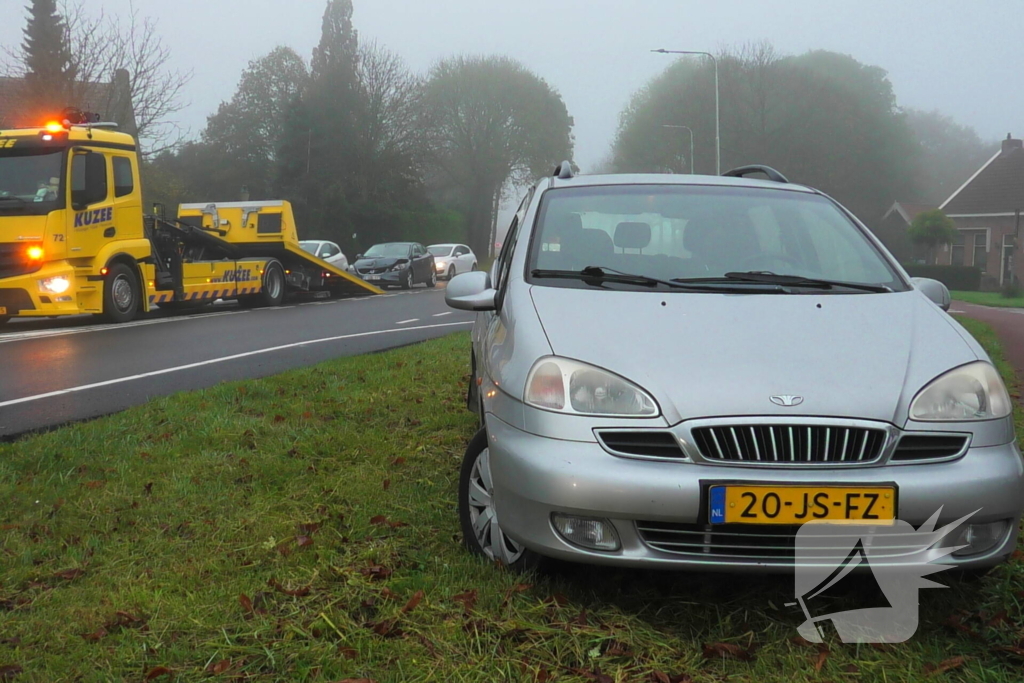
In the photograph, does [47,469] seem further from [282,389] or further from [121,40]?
[121,40]

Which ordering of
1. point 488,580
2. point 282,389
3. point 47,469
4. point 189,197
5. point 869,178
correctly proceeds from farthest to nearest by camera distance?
point 869,178 → point 189,197 → point 282,389 → point 47,469 → point 488,580

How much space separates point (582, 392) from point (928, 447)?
42.8 inches

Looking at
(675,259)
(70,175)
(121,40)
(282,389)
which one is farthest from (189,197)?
(675,259)

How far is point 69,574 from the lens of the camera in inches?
143

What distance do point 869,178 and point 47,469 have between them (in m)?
63.0

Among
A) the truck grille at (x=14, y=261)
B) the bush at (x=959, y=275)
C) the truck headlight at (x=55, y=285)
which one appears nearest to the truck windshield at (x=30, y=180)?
the truck grille at (x=14, y=261)

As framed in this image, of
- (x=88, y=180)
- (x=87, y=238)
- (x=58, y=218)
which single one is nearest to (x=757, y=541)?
(x=58, y=218)

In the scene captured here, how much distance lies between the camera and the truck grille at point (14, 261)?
13.4 m

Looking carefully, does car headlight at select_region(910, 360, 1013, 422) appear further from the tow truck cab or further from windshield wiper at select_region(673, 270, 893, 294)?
the tow truck cab

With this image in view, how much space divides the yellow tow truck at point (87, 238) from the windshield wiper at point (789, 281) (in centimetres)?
1185

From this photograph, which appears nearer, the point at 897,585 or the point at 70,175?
the point at 897,585

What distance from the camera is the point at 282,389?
7.63 meters

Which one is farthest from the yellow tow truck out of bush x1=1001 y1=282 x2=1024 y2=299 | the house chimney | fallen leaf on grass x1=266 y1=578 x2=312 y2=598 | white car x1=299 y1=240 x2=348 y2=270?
the house chimney

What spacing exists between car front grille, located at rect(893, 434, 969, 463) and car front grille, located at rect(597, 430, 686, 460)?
68 centimetres
